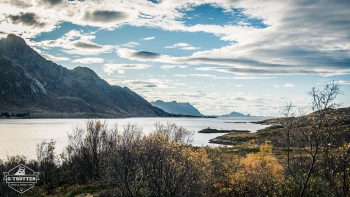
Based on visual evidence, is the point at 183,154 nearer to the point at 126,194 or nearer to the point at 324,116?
the point at 126,194

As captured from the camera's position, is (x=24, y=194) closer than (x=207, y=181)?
No

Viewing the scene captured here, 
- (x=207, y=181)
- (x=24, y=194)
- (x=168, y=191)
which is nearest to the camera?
(x=168, y=191)

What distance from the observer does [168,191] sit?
110 ft

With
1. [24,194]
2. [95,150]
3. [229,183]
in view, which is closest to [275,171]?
[229,183]

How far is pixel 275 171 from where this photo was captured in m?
40.3

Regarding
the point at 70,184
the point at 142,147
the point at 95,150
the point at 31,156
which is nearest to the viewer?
the point at 142,147

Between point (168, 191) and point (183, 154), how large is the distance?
5625 mm

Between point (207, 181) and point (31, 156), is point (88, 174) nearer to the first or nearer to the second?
point (207, 181)

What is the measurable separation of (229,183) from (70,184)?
1521 inches

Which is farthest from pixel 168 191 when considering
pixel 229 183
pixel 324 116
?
pixel 324 116

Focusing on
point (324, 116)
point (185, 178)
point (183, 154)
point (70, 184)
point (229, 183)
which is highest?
point (324, 116)

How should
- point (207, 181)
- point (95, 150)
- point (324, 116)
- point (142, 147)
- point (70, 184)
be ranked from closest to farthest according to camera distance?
point (324, 116) → point (142, 147) → point (207, 181) → point (70, 184) → point (95, 150)

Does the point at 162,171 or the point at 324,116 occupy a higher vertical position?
the point at 324,116

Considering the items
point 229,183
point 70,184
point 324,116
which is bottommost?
point 70,184
